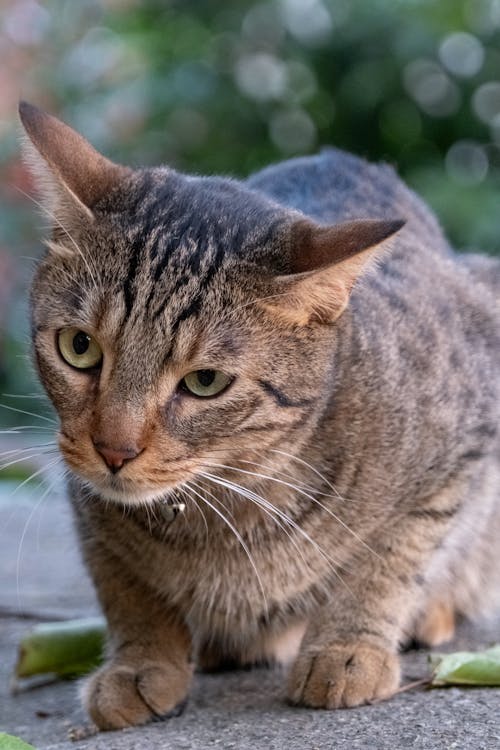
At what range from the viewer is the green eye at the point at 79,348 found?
2293 mm

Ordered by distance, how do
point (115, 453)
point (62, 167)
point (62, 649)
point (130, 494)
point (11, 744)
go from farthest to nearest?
point (62, 649) < point (62, 167) < point (130, 494) < point (115, 453) < point (11, 744)

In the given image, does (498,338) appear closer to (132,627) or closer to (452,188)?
(132,627)

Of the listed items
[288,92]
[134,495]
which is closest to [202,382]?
[134,495]

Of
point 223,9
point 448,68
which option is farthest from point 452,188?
point 223,9

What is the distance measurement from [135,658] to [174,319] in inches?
33.7

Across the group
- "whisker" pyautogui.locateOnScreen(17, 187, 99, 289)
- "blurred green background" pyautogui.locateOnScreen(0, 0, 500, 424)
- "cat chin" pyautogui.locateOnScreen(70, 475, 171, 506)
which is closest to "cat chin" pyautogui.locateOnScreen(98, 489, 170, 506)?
"cat chin" pyautogui.locateOnScreen(70, 475, 171, 506)

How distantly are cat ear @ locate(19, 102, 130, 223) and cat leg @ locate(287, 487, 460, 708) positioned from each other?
3.34 feet

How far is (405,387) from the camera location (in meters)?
2.64

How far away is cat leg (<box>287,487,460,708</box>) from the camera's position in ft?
8.00

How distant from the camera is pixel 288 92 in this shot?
6145 mm

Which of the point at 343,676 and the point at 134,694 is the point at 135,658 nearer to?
the point at 134,694

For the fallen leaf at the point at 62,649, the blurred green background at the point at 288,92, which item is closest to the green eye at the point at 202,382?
the fallen leaf at the point at 62,649

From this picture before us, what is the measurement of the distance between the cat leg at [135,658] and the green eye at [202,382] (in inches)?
26.0

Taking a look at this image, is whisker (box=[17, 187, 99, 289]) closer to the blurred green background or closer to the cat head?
the cat head
